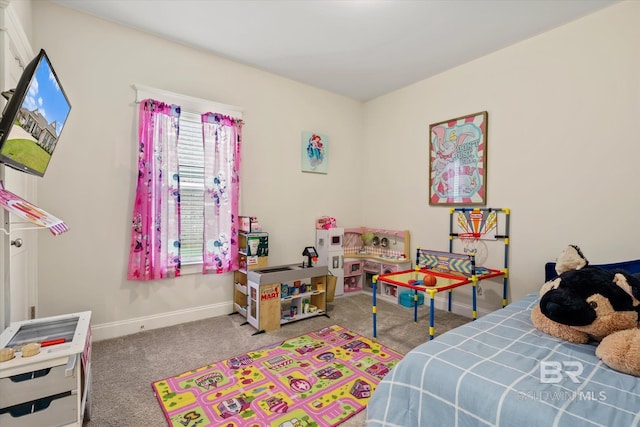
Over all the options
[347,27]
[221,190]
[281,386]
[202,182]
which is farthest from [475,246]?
[202,182]

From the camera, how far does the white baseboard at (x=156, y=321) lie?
256 cm

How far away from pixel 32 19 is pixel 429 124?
3840mm

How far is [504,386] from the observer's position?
1101mm

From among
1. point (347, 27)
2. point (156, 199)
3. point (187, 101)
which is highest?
point (347, 27)

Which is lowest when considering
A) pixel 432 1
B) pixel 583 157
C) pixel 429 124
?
pixel 583 157

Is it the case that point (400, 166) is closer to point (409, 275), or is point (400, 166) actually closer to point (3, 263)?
point (409, 275)

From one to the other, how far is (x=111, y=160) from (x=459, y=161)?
138 inches

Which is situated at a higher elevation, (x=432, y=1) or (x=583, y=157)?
(x=432, y=1)

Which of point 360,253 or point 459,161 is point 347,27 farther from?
point 360,253

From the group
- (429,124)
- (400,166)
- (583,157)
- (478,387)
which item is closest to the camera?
(478,387)

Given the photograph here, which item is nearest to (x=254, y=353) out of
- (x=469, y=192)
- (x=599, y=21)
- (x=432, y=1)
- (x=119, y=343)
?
(x=119, y=343)

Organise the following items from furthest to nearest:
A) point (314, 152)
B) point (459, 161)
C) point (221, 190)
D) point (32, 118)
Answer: point (314, 152), point (459, 161), point (221, 190), point (32, 118)

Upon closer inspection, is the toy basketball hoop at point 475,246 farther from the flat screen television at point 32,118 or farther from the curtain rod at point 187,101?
the flat screen television at point 32,118

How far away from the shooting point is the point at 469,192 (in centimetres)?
320
